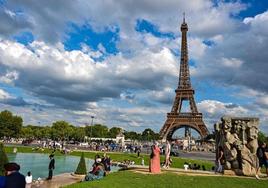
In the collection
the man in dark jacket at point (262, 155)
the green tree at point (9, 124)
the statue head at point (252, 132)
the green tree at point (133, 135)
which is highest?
the green tree at point (133, 135)

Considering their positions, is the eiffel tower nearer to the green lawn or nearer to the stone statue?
the stone statue

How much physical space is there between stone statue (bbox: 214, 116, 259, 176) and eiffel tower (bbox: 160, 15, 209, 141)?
65660 millimetres

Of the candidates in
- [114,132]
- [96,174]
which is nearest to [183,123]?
[96,174]

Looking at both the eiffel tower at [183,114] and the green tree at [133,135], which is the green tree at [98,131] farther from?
the eiffel tower at [183,114]

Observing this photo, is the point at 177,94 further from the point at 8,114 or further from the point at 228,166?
the point at 228,166

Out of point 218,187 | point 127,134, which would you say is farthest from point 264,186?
point 127,134

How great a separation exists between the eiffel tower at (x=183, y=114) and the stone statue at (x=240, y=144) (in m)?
65.7

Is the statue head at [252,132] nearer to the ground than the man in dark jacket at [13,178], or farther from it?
farther from it

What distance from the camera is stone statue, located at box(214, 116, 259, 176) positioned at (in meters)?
19.5

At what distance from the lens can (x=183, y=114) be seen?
9069 cm

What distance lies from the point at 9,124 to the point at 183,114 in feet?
148

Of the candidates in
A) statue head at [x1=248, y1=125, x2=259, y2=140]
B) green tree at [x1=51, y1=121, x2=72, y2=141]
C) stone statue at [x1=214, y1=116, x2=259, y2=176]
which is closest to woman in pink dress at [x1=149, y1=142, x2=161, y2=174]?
stone statue at [x1=214, y1=116, x2=259, y2=176]

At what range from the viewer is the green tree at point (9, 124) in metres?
84.8

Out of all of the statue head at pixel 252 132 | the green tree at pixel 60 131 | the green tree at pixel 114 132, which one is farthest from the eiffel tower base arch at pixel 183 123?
the statue head at pixel 252 132
